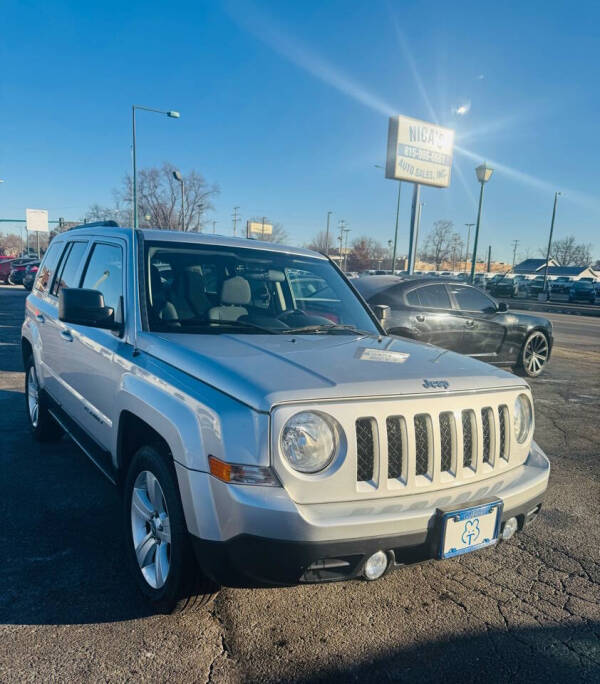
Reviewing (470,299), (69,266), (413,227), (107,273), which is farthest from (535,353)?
(413,227)

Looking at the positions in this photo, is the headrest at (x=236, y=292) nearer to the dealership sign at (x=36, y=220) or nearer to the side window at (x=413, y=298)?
the side window at (x=413, y=298)

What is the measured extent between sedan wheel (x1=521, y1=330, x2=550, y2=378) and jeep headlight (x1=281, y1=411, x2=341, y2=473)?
25.1ft

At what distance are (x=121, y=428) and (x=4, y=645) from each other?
1070mm

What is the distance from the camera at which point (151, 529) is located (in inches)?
106

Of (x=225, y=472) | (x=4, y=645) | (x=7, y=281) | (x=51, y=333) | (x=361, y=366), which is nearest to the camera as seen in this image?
(x=225, y=472)

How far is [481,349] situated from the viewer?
852 centimetres

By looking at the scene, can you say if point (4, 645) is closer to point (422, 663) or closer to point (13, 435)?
point (422, 663)

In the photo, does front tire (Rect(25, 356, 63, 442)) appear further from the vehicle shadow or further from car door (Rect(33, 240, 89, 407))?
car door (Rect(33, 240, 89, 407))

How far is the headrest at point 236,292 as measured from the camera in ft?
11.6

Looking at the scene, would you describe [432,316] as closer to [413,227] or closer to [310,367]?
[310,367]

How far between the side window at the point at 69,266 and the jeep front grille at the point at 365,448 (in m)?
2.89

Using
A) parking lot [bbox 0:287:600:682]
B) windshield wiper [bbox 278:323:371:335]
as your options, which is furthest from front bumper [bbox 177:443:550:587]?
windshield wiper [bbox 278:323:371:335]

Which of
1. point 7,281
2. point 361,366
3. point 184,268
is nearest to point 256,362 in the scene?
point 361,366

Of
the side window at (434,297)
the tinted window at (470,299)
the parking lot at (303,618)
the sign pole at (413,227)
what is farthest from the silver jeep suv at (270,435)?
the sign pole at (413,227)
